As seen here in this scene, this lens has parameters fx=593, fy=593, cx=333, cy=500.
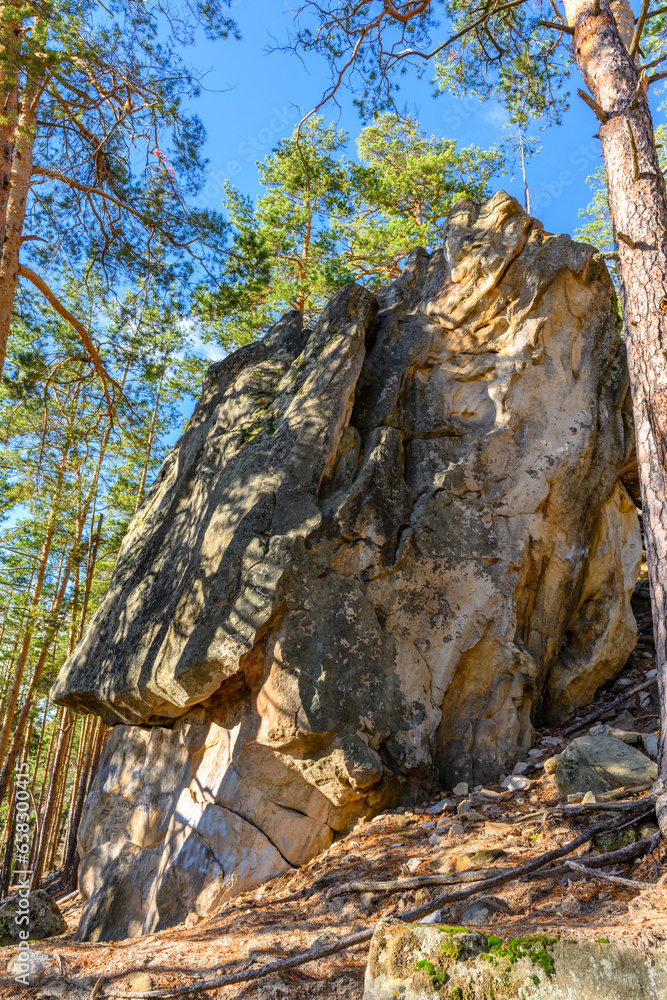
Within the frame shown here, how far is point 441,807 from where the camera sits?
5.86m

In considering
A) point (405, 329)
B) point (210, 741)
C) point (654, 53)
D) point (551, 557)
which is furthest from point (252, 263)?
point (654, 53)

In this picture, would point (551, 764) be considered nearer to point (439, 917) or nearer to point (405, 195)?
point (439, 917)

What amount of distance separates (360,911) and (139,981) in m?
1.55

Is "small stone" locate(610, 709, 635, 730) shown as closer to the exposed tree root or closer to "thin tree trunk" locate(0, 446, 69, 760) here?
the exposed tree root

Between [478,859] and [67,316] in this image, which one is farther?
[67,316]

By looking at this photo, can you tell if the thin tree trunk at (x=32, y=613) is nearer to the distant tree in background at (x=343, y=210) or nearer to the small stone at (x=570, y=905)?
the distant tree in background at (x=343, y=210)

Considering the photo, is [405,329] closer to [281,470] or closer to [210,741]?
[281,470]

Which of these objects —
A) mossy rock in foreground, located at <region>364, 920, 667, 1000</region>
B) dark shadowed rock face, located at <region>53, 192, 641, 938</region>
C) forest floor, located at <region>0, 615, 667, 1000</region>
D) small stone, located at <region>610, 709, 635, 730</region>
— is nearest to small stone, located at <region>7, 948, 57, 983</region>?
forest floor, located at <region>0, 615, 667, 1000</region>

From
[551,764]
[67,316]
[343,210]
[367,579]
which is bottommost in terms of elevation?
[551,764]

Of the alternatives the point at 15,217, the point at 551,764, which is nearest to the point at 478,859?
the point at 551,764

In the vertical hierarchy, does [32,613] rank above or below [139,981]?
above

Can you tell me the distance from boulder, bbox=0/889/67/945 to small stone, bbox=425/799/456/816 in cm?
429

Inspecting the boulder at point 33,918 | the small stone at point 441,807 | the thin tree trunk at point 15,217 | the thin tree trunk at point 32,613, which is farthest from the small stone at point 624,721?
the thin tree trunk at point 32,613

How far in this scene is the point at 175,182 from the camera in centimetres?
838
